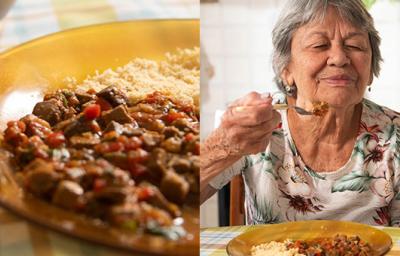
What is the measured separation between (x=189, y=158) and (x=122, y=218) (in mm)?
130

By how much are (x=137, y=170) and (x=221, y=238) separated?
1.56 feet

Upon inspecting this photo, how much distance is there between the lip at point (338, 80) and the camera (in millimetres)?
1196

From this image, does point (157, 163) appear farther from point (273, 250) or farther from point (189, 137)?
point (273, 250)

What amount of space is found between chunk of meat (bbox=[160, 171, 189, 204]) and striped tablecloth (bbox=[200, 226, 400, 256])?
39 centimetres

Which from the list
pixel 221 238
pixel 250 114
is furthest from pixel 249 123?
pixel 221 238

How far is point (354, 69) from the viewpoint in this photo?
1.20m

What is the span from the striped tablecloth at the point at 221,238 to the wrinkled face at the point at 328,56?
28 cm

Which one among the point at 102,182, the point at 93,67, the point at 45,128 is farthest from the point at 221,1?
the point at 102,182

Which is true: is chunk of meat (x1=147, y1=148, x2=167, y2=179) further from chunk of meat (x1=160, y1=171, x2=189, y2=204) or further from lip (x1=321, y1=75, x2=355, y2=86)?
lip (x1=321, y1=75, x2=355, y2=86)

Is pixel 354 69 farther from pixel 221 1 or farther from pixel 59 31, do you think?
pixel 59 31

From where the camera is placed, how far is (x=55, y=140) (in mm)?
825

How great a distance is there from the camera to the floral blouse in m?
1.23

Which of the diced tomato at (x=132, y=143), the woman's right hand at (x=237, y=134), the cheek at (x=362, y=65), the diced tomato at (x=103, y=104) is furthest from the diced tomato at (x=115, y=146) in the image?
the cheek at (x=362, y=65)

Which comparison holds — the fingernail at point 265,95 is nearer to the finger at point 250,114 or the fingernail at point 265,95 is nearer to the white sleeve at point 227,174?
the finger at point 250,114
